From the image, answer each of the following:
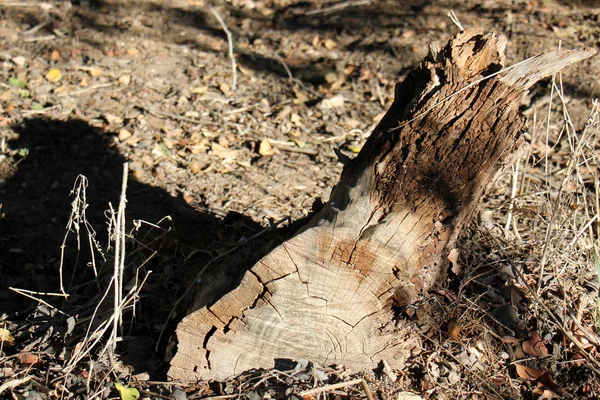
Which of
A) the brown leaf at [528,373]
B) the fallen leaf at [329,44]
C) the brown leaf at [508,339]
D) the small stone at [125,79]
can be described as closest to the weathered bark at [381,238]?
the brown leaf at [508,339]

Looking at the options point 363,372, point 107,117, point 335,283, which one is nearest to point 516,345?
point 363,372

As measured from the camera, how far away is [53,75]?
17.3 ft

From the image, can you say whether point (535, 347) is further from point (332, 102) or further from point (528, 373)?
point (332, 102)

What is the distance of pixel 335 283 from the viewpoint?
8.57 ft

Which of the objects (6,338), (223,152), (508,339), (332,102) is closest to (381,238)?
(508,339)

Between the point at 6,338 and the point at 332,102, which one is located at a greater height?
the point at 332,102

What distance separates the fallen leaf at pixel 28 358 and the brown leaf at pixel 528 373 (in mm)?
2080

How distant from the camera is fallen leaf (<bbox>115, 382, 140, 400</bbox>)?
8.96 feet

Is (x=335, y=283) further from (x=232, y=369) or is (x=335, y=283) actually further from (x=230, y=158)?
(x=230, y=158)

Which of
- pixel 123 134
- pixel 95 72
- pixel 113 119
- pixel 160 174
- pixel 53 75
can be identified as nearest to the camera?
pixel 160 174

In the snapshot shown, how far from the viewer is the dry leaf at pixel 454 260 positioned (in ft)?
10.1

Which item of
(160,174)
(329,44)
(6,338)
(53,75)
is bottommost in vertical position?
(6,338)

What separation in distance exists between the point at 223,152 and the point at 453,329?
2.32 metres

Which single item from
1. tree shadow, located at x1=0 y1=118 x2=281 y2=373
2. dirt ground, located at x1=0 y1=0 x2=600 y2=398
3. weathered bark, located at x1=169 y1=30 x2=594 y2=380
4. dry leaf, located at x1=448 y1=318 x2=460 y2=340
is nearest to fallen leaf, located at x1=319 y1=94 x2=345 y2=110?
dirt ground, located at x1=0 y1=0 x2=600 y2=398
